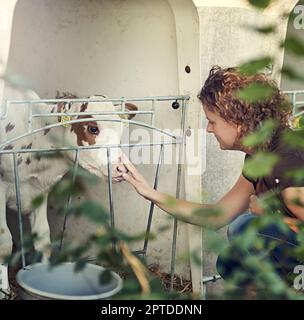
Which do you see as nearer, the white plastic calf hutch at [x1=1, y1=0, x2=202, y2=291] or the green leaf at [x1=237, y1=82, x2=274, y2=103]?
A: the green leaf at [x1=237, y1=82, x2=274, y2=103]

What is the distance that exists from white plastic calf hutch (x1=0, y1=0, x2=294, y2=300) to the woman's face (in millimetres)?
384

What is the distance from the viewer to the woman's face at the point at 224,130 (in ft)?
7.23

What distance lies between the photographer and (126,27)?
2928 millimetres

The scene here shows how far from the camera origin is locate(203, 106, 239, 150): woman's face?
7.23 feet

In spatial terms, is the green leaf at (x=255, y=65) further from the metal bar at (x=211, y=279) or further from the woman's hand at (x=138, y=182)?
the metal bar at (x=211, y=279)

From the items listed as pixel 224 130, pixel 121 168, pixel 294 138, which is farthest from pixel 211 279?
pixel 294 138

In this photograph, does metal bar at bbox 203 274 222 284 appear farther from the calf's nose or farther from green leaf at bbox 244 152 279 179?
green leaf at bbox 244 152 279 179

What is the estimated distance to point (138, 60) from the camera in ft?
9.57

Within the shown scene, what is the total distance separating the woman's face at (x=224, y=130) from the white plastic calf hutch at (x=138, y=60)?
384 millimetres

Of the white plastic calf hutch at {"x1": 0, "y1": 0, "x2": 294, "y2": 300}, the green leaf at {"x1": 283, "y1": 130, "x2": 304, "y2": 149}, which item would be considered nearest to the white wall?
the white plastic calf hutch at {"x1": 0, "y1": 0, "x2": 294, "y2": 300}

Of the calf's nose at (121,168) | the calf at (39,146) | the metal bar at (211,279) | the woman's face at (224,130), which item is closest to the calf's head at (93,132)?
the calf at (39,146)
